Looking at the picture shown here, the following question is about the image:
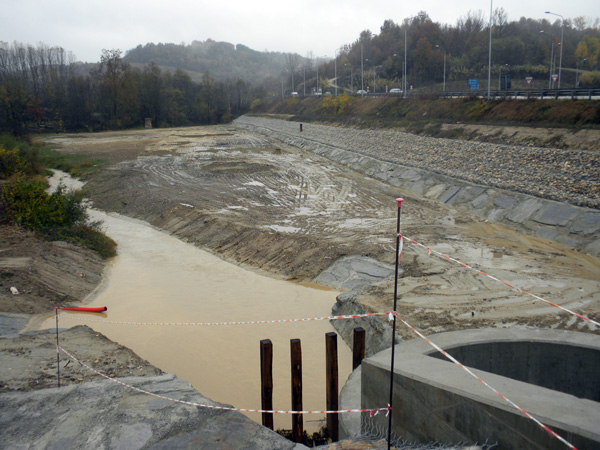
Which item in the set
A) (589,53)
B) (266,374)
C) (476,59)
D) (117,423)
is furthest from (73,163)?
(589,53)

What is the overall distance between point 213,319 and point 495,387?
8657 mm

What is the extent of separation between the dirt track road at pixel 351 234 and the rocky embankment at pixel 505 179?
2.75 ft

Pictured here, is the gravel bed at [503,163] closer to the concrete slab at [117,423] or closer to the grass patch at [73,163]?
the concrete slab at [117,423]

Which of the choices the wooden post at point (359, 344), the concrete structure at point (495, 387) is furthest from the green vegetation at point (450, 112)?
the wooden post at point (359, 344)

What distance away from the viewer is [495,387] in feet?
20.2

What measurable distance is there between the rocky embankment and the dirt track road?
0.84 metres

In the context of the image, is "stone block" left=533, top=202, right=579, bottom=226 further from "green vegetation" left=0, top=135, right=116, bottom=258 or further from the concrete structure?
"green vegetation" left=0, top=135, right=116, bottom=258

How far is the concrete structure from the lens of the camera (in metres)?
5.37

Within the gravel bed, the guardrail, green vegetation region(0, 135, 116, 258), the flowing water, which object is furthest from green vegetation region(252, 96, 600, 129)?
green vegetation region(0, 135, 116, 258)

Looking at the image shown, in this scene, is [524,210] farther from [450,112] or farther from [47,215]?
[450,112]

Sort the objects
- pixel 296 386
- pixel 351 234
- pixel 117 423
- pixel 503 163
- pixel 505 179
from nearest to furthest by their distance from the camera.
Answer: pixel 117 423, pixel 296 386, pixel 351 234, pixel 505 179, pixel 503 163

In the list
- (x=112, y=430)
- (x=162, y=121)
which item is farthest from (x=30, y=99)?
(x=112, y=430)

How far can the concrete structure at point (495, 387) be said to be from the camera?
Result: 17.6ft

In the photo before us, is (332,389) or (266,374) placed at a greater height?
(266,374)
